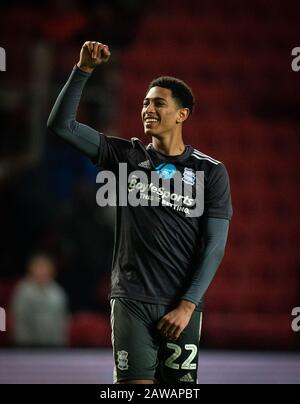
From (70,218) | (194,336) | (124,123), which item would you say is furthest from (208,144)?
(194,336)

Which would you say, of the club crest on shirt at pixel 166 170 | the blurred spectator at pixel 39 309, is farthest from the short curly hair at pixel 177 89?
the blurred spectator at pixel 39 309

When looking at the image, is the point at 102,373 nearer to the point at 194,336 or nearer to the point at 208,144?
the point at 194,336

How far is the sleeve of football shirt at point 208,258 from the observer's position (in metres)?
3.21

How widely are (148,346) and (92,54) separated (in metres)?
1.08

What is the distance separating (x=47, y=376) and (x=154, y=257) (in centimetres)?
261

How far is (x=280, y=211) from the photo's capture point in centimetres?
923

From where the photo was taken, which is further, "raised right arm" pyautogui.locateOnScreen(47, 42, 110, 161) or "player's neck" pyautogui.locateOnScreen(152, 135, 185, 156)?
"player's neck" pyautogui.locateOnScreen(152, 135, 185, 156)

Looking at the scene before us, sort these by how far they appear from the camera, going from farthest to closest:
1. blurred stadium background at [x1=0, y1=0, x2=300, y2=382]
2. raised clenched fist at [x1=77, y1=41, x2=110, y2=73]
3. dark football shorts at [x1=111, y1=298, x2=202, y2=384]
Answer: blurred stadium background at [x1=0, y1=0, x2=300, y2=382]
dark football shorts at [x1=111, y1=298, x2=202, y2=384]
raised clenched fist at [x1=77, y1=41, x2=110, y2=73]

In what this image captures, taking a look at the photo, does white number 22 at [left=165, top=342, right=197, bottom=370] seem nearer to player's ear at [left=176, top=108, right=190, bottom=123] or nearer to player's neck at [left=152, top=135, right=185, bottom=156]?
player's neck at [left=152, top=135, right=185, bottom=156]

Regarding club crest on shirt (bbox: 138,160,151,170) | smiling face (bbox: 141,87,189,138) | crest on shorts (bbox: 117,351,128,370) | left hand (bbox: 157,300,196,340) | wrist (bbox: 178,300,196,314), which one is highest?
smiling face (bbox: 141,87,189,138)

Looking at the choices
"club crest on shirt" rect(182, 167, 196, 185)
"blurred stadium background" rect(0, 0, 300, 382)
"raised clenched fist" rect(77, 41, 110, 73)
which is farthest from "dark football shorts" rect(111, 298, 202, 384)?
"blurred stadium background" rect(0, 0, 300, 382)

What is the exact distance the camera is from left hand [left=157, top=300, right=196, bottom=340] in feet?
10.3

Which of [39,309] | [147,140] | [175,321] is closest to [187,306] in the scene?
[175,321]

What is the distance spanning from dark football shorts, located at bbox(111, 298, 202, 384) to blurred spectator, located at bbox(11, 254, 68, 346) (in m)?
4.23
